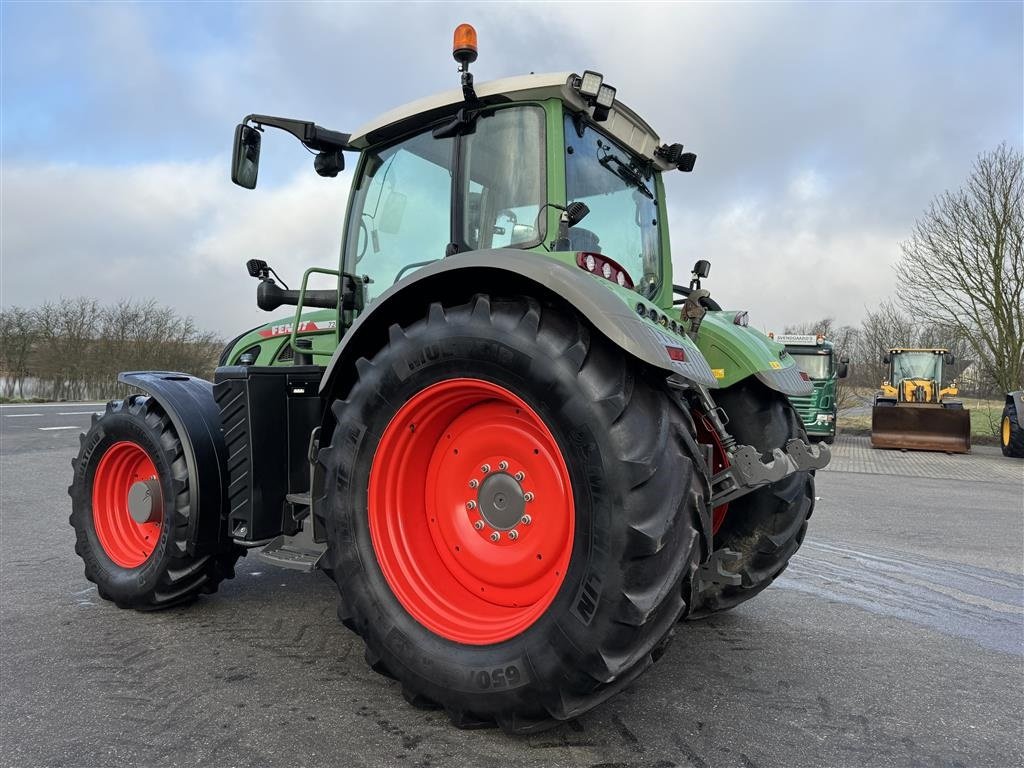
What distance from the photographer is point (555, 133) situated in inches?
109

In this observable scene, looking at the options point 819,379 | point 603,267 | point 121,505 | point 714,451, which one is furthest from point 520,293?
point 819,379

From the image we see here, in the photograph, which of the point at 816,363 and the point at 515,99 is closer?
the point at 515,99

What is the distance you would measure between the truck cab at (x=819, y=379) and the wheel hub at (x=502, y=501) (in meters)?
13.5

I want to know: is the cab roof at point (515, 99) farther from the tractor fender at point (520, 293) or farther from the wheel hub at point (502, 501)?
the wheel hub at point (502, 501)

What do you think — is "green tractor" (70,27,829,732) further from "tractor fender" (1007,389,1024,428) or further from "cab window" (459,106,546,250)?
"tractor fender" (1007,389,1024,428)

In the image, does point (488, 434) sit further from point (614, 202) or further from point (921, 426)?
point (921, 426)

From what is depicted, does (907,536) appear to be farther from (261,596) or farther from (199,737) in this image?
(199,737)

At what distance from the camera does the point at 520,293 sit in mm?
2354

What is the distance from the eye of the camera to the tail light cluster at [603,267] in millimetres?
2404

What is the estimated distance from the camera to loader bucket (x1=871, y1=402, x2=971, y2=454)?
1441 centimetres

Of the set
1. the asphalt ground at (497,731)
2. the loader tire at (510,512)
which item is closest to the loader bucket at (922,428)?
the asphalt ground at (497,731)

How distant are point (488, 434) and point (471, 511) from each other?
0.30 metres

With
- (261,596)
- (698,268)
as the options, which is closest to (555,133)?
(698,268)

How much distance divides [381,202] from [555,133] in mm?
1002
